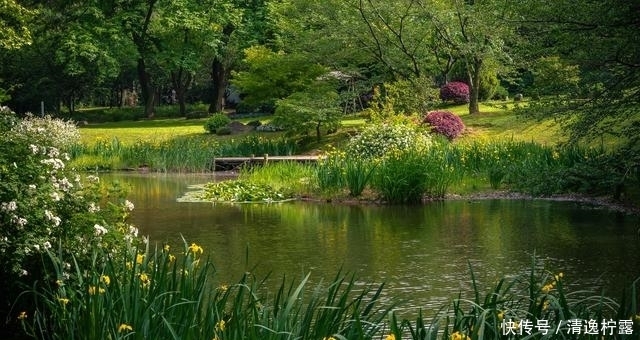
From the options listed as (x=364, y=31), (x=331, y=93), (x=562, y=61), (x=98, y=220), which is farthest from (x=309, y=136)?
(x=98, y=220)

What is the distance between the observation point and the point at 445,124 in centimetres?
2703

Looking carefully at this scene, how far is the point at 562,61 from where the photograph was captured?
13508mm

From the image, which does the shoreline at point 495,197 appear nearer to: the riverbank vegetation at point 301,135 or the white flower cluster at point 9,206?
the riverbank vegetation at point 301,135

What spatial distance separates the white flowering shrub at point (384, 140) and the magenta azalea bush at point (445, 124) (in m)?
4.36

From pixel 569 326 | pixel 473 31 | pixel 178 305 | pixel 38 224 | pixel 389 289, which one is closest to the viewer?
pixel 569 326

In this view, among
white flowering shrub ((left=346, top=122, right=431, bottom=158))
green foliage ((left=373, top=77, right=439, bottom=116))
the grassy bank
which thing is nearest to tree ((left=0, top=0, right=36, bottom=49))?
white flowering shrub ((left=346, top=122, right=431, bottom=158))

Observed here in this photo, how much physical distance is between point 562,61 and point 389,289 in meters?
6.29

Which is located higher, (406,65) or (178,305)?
(406,65)

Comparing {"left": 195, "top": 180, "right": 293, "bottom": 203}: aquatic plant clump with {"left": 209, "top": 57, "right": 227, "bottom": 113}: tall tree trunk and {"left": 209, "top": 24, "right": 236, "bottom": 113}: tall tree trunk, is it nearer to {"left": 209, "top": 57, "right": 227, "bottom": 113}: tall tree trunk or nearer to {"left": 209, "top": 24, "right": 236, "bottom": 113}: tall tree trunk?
{"left": 209, "top": 24, "right": 236, "bottom": 113}: tall tree trunk

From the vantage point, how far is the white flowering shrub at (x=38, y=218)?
21.1ft

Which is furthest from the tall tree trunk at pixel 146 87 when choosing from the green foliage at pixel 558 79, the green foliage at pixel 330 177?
the green foliage at pixel 558 79

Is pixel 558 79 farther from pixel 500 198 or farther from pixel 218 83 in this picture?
pixel 218 83

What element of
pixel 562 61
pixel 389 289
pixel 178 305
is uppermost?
pixel 562 61

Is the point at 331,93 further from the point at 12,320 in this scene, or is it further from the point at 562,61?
the point at 12,320
